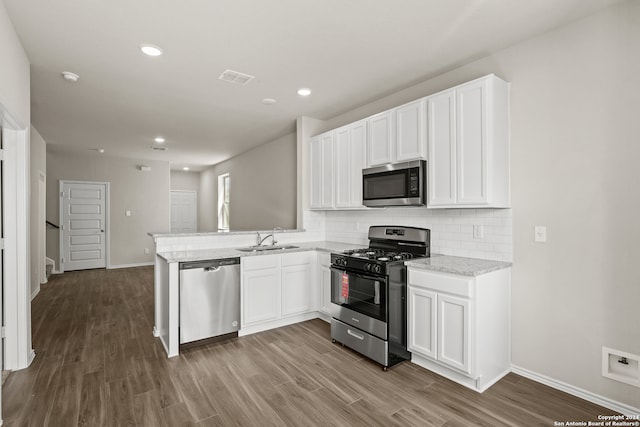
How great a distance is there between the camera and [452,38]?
2564mm

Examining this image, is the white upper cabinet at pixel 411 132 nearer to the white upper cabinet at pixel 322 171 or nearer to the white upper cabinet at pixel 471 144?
the white upper cabinet at pixel 471 144

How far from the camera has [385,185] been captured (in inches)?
132

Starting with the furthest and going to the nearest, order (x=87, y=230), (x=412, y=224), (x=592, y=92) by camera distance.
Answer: (x=87, y=230) < (x=412, y=224) < (x=592, y=92)

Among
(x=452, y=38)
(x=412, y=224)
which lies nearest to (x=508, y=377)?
(x=412, y=224)

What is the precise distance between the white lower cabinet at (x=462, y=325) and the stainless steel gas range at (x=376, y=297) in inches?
4.6

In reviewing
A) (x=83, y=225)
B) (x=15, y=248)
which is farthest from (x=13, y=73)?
(x=83, y=225)

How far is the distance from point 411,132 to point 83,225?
7.51m

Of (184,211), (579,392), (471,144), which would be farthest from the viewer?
(184,211)

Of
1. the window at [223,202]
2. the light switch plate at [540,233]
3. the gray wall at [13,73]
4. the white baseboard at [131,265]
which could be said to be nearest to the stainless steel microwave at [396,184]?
the light switch plate at [540,233]

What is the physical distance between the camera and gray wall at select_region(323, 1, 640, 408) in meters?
2.12

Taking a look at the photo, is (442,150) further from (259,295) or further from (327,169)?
(259,295)

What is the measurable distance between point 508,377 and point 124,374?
3.08 meters

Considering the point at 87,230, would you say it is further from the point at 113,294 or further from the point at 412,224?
the point at 412,224

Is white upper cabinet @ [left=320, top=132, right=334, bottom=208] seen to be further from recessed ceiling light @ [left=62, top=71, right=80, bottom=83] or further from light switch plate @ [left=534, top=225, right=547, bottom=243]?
recessed ceiling light @ [left=62, top=71, right=80, bottom=83]
